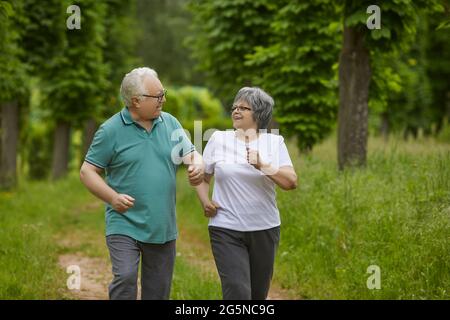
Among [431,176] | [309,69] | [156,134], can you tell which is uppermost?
[309,69]

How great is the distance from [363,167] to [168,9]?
38.0 m

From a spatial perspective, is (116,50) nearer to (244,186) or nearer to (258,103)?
(258,103)

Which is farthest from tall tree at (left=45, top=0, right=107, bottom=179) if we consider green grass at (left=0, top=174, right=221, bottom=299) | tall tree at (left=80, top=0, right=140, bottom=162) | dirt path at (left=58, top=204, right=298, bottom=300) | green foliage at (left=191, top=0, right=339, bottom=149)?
dirt path at (left=58, top=204, right=298, bottom=300)

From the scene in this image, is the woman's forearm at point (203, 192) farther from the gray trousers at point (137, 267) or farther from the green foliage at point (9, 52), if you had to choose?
the green foliage at point (9, 52)

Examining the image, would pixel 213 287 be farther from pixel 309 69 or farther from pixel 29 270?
pixel 309 69

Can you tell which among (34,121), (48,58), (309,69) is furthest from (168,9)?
(309,69)

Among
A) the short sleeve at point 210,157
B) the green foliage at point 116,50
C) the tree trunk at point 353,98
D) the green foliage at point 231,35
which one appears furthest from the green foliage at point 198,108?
the short sleeve at point 210,157

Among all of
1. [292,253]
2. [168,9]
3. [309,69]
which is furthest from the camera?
[168,9]

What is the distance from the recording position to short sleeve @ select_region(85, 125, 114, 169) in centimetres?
516

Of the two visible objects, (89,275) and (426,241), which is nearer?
(426,241)

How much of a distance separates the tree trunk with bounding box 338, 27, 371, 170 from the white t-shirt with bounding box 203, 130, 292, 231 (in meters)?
6.19

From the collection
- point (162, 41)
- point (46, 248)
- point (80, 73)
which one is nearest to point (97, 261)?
point (46, 248)

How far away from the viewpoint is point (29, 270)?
26.2 feet

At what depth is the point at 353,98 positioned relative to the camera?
38.1 feet
